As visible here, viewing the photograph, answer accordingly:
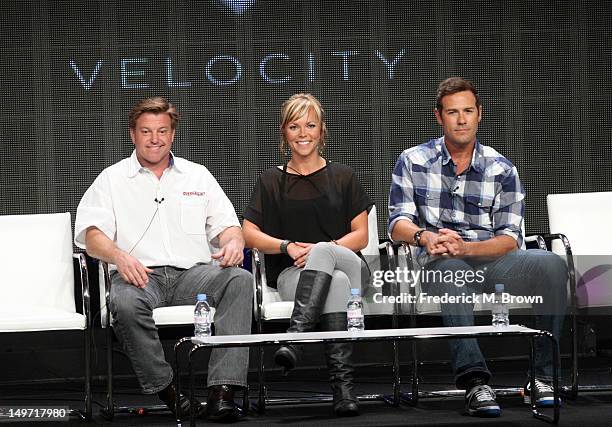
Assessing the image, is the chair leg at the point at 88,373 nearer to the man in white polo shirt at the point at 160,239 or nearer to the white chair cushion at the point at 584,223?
the man in white polo shirt at the point at 160,239

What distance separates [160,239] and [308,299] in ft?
2.67

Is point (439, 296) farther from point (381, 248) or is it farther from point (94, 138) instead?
point (94, 138)

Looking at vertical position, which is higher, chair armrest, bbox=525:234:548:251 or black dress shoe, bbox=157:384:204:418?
chair armrest, bbox=525:234:548:251

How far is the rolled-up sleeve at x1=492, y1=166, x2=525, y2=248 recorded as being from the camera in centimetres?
484

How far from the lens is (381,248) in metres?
5.08

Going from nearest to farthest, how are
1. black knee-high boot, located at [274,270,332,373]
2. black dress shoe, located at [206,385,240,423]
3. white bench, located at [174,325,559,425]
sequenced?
1. white bench, located at [174,325,559,425]
2. black dress shoe, located at [206,385,240,423]
3. black knee-high boot, located at [274,270,332,373]

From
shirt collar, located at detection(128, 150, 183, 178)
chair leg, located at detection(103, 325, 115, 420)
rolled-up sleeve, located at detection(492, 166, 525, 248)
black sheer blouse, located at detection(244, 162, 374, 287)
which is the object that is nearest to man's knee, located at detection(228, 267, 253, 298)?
black sheer blouse, located at detection(244, 162, 374, 287)

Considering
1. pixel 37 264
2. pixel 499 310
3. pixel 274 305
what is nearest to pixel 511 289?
pixel 499 310

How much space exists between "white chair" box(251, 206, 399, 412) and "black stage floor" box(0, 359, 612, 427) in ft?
0.51

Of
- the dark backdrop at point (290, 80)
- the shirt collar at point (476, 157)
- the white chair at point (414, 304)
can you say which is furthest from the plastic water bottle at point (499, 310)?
the dark backdrop at point (290, 80)

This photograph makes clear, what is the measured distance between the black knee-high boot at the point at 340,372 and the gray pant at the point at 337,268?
6 cm

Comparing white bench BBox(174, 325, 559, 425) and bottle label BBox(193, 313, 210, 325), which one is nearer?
white bench BBox(174, 325, 559, 425)

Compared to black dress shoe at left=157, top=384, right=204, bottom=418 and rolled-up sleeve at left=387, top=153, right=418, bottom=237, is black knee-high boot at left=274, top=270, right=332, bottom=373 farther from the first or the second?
rolled-up sleeve at left=387, top=153, right=418, bottom=237

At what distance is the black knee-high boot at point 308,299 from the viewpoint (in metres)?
4.30
